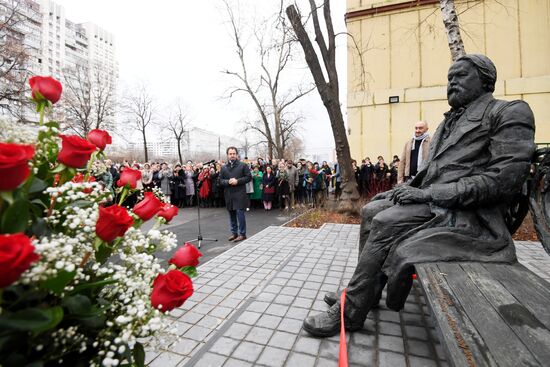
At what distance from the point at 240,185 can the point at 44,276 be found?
6114mm

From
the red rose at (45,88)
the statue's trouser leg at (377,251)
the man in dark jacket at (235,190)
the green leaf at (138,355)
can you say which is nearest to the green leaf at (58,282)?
the green leaf at (138,355)

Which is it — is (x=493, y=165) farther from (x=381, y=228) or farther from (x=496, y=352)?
(x=496, y=352)

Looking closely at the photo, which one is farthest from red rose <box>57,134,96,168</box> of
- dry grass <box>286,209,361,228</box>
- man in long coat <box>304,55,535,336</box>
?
dry grass <box>286,209,361,228</box>

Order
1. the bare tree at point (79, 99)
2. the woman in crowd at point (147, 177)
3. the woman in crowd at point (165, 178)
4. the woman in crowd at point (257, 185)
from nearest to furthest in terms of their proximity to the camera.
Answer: the woman in crowd at point (147, 177)
the woman in crowd at point (257, 185)
the woman in crowd at point (165, 178)
the bare tree at point (79, 99)

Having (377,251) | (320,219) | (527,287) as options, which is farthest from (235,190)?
(527,287)

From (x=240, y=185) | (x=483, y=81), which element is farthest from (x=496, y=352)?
(x=240, y=185)

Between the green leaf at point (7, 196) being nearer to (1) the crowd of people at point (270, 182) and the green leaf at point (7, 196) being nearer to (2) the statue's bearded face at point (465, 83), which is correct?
(2) the statue's bearded face at point (465, 83)

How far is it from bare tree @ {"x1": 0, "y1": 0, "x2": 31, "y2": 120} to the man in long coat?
19.9m

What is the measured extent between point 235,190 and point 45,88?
5808mm

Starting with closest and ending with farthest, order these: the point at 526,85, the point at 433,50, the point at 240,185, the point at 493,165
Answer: the point at 493,165 → the point at 240,185 → the point at 526,85 → the point at 433,50

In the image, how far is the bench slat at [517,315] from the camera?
122cm

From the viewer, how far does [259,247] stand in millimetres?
5984

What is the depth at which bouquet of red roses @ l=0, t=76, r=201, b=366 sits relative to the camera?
69cm

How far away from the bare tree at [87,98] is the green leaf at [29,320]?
3033 centimetres
